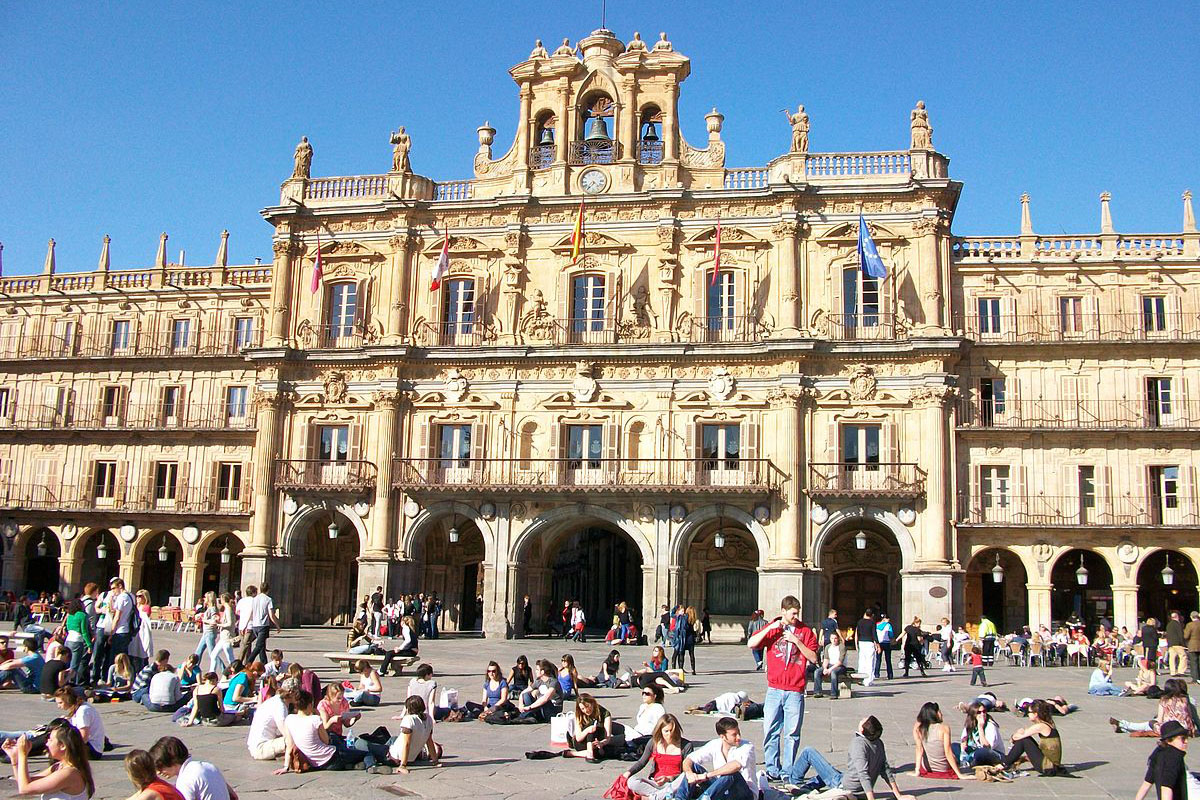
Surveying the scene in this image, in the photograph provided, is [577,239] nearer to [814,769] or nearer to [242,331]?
[242,331]

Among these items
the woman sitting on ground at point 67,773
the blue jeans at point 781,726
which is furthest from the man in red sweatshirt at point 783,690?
the woman sitting on ground at point 67,773

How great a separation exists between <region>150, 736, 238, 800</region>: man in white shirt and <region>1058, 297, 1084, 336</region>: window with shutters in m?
36.8

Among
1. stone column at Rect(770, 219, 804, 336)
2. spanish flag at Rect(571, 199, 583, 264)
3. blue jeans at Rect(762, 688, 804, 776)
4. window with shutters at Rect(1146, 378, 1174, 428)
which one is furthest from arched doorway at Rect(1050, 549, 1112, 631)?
blue jeans at Rect(762, 688, 804, 776)

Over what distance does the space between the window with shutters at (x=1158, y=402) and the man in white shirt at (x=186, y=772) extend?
36.7 metres

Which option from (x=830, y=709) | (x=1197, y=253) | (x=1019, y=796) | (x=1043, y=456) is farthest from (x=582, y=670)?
(x=1197, y=253)

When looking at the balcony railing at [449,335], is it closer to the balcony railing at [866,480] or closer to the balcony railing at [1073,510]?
the balcony railing at [866,480]

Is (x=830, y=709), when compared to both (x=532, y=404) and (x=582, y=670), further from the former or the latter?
(x=532, y=404)

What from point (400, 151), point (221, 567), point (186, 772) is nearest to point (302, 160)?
point (400, 151)

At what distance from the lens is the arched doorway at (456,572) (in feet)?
147

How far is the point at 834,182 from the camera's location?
41.2 metres

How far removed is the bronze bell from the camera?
4347 cm

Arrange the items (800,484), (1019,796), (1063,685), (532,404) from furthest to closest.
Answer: (532,404)
(800,484)
(1063,685)
(1019,796)

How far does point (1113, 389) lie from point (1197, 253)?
Answer: 5.93 m

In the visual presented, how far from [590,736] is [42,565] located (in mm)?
43012
